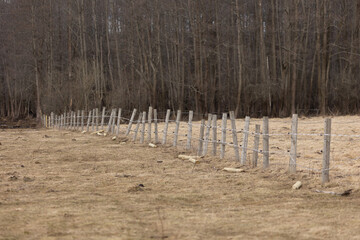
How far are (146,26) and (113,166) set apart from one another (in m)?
27.8

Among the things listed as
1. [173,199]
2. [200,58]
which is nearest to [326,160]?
[173,199]

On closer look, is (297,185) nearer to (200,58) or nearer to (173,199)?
(173,199)

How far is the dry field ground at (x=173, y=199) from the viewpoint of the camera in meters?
6.42

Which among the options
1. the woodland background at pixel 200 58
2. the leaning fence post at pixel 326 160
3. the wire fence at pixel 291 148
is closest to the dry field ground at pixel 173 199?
the wire fence at pixel 291 148

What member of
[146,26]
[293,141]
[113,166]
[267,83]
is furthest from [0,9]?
[293,141]

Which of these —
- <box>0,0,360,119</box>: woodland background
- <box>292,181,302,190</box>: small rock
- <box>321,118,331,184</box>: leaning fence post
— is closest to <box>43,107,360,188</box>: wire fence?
<box>321,118,331,184</box>: leaning fence post

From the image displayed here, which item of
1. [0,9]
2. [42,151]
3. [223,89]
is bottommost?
[42,151]

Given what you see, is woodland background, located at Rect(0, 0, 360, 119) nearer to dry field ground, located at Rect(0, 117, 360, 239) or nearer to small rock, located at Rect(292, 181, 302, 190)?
dry field ground, located at Rect(0, 117, 360, 239)

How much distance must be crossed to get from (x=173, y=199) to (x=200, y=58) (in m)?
28.1

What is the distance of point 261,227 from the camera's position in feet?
21.6

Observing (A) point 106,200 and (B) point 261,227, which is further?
(A) point 106,200

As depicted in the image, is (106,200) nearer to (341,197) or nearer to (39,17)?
(341,197)

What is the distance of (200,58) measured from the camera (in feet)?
119

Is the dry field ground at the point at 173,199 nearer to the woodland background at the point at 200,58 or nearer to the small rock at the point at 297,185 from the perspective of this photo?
the small rock at the point at 297,185
